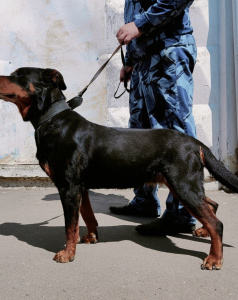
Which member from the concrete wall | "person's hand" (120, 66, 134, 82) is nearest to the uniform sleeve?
"person's hand" (120, 66, 134, 82)

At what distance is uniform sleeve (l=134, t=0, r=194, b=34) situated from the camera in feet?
9.52

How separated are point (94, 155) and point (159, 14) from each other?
119cm

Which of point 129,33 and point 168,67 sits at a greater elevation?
point 129,33

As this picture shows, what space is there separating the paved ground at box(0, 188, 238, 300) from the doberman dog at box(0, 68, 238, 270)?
225 mm

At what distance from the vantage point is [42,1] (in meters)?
5.11

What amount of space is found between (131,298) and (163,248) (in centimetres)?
84

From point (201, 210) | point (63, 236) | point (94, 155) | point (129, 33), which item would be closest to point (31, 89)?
point (94, 155)

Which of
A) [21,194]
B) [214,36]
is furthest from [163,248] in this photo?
[214,36]

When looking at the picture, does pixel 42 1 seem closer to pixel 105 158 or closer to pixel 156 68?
pixel 156 68

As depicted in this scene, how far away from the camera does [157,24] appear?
295 centimetres

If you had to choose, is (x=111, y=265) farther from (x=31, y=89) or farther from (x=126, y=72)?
(x=126, y=72)

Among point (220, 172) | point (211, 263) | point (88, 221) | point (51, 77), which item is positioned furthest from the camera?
point (88, 221)

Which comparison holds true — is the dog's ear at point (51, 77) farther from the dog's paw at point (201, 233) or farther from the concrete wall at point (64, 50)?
the concrete wall at point (64, 50)

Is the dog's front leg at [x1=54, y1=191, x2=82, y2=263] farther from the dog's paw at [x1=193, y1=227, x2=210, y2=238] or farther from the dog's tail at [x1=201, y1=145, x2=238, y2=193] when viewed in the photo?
the dog's paw at [x1=193, y1=227, x2=210, y2=238]
